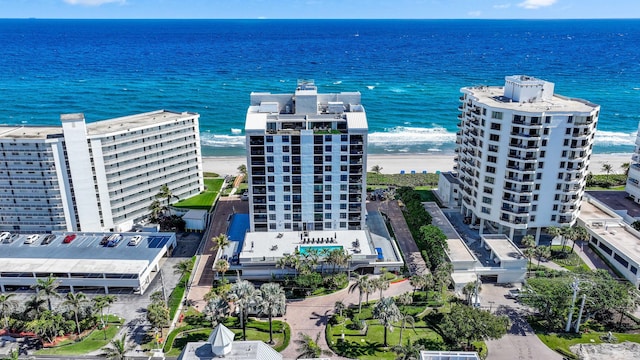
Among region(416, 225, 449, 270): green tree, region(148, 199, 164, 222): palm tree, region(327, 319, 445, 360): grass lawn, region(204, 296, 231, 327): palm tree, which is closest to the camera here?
region(327, 319, 445, 360): grass lawn

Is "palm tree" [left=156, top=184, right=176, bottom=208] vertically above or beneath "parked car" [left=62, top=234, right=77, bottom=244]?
above

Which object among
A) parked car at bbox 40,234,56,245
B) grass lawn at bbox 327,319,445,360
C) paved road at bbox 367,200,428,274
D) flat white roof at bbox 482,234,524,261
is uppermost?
parked car at bbox 40,234,56,245

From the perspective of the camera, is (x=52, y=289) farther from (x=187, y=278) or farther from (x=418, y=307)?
(x=418, y=307)

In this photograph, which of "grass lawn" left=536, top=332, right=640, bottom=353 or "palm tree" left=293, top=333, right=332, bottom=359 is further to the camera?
"grass lawn" left=536, top=332, right=640, bottom=353

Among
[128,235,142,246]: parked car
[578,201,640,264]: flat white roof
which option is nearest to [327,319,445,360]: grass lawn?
[578,201,640,264]: flat white roof

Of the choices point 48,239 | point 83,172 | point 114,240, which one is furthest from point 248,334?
point 83,172

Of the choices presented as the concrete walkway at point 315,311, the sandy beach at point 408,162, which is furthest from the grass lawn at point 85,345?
the sandy beach at point 408,162

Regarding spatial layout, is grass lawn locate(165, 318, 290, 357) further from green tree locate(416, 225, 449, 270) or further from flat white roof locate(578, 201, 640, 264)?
flat white roof locate(578, 201, 640, 264)
